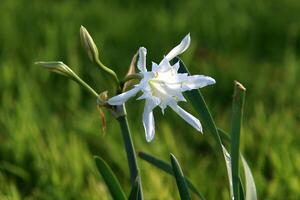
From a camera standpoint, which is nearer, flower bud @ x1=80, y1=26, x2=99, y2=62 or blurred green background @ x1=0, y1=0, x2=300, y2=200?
flower bud @ x1=80, y1=26, x2=99, y2=62

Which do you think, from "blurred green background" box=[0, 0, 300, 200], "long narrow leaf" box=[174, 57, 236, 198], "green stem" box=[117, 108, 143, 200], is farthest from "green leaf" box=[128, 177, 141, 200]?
"blurred green background" box=[0, 0, 300, 200]

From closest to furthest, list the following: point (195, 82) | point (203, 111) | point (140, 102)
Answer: point (195, 82)
point (203, 111)
point (140, 102)

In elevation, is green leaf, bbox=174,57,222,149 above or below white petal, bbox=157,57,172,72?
below

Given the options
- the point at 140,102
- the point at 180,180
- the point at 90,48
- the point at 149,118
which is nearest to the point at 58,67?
the point at 90,48

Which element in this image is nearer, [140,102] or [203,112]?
[203,112]

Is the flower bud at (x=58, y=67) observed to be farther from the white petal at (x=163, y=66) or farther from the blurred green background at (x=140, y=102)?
the blurred green background at (x=140, y=102)

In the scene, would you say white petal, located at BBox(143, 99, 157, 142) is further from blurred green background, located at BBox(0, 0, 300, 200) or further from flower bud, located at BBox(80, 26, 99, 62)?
blurred green background, located at BBox(0, 0, 300, 200)

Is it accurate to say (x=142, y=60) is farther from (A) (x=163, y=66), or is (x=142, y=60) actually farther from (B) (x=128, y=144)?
(B) (x=128, y=144)
